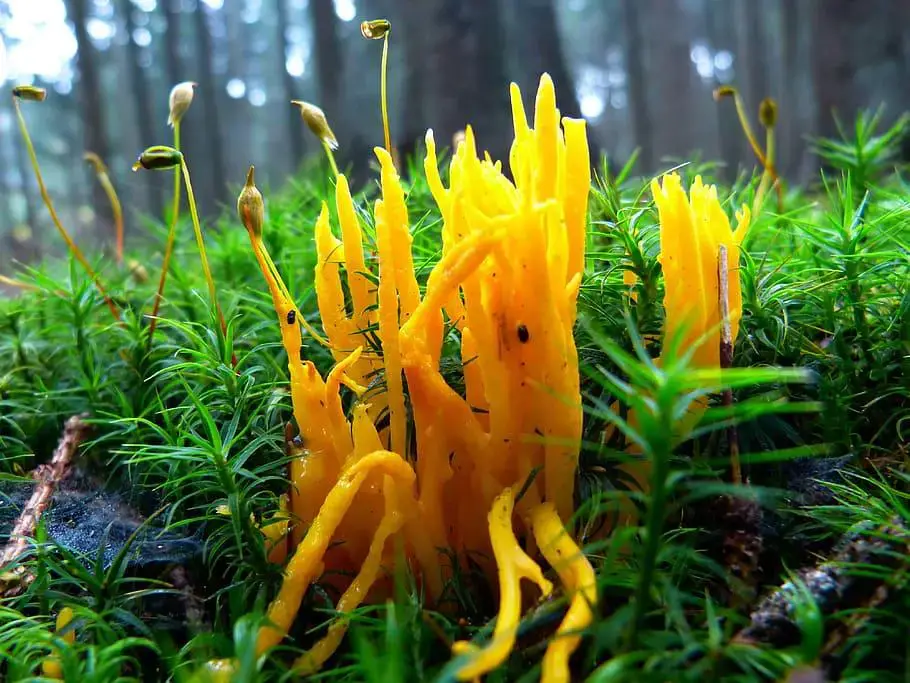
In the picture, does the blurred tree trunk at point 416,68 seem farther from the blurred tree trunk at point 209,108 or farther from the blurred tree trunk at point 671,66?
the blurred tree trunk at point 209,108

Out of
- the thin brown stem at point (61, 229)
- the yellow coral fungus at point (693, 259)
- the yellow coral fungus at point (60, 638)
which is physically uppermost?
the thin brown stem at point (61, 229)

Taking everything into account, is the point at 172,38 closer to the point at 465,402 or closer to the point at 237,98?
the point at 237,98

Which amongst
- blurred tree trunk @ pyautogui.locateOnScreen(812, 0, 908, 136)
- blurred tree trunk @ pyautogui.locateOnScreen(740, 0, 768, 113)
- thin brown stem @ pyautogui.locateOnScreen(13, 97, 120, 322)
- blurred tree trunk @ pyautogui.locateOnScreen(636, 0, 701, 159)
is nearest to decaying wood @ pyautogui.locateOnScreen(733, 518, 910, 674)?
thin brown stem @ pyautogui.locateOnScreen(13, 97, 120, 322)

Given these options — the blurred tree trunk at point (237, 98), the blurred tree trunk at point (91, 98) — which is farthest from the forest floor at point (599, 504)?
the blurred tree trunk at point (237, 98)

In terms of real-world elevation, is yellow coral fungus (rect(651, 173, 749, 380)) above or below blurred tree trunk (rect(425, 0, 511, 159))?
below

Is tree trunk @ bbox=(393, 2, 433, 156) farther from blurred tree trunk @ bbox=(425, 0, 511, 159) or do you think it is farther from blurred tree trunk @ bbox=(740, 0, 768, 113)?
blurred tree trunk @ bbox=(740, 0, 768, 113)

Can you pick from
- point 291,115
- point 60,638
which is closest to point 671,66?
point 291,115
